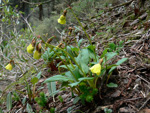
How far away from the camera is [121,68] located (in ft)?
5.75

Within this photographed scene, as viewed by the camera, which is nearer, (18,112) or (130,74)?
(130,74)

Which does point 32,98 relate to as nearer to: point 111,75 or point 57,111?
point 57,111

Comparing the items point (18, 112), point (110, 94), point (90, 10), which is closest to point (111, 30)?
point (110, 94)

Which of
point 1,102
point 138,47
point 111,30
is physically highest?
point 111,30

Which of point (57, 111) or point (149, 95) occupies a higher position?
point (149, 95)

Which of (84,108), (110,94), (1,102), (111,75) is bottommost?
(1,102)

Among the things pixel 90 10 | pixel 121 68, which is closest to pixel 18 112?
pixel 121 68

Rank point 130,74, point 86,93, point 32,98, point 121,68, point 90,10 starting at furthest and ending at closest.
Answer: point 90,10, point 32,98, point 121,68, point 130,74, point 86,93

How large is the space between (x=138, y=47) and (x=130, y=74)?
67 centimetres

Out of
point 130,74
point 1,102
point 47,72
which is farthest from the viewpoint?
point 47,72

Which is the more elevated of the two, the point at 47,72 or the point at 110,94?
the point at 110,94

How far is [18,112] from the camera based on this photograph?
181 centimetres

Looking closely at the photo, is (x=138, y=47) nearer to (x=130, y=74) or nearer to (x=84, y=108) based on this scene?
(x=130, y=74)

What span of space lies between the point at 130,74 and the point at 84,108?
27.3 inches
